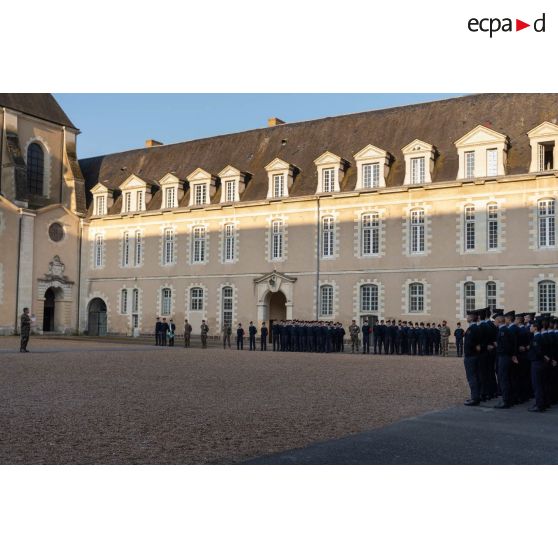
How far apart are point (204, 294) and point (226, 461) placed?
107 feet

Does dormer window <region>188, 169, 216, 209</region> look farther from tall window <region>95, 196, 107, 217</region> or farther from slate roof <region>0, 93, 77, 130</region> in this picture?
slate roof <region>0, 93, 77, 130</region>

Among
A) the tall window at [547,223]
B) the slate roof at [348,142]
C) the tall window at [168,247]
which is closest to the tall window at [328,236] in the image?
the slate roof at [348,142]

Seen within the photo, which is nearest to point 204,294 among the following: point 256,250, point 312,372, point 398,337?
point 256,250

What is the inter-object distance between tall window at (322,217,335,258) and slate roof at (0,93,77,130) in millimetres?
19180

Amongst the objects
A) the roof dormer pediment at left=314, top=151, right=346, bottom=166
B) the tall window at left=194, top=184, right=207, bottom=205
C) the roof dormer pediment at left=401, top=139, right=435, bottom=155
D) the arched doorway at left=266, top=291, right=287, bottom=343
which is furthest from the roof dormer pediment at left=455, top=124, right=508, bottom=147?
the tall window at left=194, top=184, right=207, bottom=205

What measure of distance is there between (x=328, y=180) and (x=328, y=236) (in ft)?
9.39

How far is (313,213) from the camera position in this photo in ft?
119

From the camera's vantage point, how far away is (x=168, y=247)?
40906 millimetres

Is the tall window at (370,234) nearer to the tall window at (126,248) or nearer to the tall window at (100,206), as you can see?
the tall window at (126,248)

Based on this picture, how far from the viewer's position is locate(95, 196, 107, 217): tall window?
43.8 m

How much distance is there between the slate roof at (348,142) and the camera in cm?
3294

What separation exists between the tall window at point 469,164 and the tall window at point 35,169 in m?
25.1

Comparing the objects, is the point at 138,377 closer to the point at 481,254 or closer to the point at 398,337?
the point at 398,337

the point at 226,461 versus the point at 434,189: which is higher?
the point at 434,189
